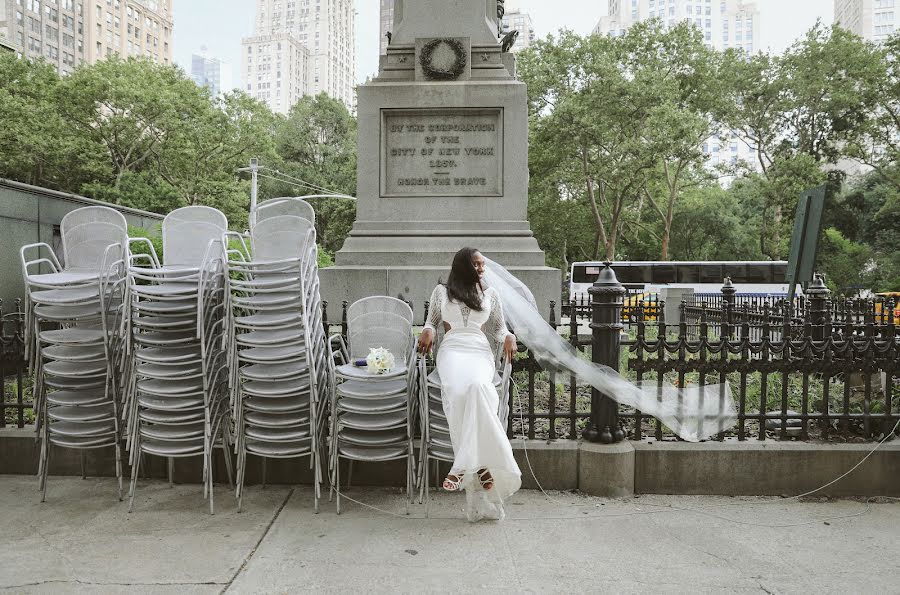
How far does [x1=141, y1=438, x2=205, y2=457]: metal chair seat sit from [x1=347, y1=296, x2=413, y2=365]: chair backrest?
4.17 feet

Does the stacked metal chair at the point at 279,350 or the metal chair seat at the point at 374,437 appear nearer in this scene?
the stacked metal chair at the point at 279,350

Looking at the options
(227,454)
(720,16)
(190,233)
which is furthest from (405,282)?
(720,16)

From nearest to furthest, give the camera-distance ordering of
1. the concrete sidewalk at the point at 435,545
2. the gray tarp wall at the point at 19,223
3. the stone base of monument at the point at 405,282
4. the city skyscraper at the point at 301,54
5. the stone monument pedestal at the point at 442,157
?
the concrete sidewalk at the point at 435,545 < the stone base of monument at the point at 405,282 < the stone monument pedestal at the point at 442,157 < the gray tarp wall at the point at 19,223 < the city skyscraper at the point at 301,54

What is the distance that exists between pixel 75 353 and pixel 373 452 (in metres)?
2.29

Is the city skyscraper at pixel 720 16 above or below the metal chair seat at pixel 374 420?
above

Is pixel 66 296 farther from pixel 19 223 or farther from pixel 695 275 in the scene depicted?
pixel 695 275

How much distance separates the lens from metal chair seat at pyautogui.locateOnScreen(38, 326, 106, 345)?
15.4ft

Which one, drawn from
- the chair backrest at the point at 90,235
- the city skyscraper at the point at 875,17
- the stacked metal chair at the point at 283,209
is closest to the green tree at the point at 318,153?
the chair backrest at the point at 90,235

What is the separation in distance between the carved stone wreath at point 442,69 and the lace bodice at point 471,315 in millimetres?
4639

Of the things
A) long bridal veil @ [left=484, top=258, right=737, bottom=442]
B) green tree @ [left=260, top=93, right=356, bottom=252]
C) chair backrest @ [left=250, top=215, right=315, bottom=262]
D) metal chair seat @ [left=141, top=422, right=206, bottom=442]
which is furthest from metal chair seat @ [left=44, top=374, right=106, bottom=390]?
green tree @ [left=260, top=93, right=356, bottom=252]

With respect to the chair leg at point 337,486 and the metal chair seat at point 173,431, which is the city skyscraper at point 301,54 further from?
the chair leg at point 337,486

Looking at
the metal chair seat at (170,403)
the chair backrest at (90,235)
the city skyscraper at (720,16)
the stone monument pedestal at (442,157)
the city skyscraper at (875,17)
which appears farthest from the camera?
the city skyscraper at (720,16)

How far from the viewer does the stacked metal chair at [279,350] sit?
4551 millimetres

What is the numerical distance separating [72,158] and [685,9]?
13021 centimetres
